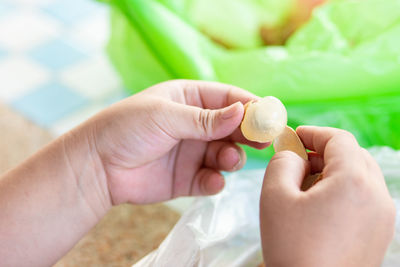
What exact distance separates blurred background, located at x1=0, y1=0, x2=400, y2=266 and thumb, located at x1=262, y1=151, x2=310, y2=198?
18cm

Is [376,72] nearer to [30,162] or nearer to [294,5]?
[294,5]

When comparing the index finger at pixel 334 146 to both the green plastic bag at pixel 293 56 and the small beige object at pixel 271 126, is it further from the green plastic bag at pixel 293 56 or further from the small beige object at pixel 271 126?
the green plastic bag at pixel 293 56

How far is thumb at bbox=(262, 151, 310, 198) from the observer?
0.31m

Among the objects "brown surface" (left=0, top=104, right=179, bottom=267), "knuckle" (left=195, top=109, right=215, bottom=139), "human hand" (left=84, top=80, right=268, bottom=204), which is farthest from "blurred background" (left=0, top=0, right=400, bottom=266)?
"knuckle" (left=195, top=109, right=215, bottom=139)

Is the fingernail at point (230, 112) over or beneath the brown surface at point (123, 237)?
over

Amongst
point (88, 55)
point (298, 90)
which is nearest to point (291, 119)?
point (298, 90)

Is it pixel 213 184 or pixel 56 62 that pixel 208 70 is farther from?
pixel 56 62

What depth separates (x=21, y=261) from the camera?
417 mm

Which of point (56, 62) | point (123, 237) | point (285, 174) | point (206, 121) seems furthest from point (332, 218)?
point (56, 62)

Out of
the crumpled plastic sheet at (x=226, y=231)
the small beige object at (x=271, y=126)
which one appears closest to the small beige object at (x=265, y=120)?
the small beige object at (x=271, y=126)

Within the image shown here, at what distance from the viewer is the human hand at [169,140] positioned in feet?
1.34

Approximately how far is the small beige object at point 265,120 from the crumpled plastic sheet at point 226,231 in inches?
4.7

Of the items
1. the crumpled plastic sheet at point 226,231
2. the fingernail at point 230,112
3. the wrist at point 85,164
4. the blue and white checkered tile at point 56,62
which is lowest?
the blue and white checkered tile at point 56,62

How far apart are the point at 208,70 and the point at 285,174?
0.37 metres
